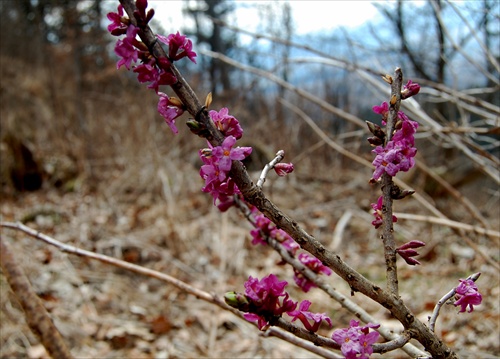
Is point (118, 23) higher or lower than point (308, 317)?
higher

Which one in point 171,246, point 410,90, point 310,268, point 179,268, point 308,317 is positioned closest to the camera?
point 308,317

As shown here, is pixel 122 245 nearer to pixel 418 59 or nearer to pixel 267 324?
pixel 267 324

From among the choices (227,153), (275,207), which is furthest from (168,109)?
(275,207)

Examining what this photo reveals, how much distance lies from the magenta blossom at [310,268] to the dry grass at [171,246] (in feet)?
0.92

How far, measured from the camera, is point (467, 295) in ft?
2.47

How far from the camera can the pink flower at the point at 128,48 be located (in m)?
0.65

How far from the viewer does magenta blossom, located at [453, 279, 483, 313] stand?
2.45ft

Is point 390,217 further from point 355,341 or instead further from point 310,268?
point 310,268

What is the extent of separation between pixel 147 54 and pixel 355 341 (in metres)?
0.57

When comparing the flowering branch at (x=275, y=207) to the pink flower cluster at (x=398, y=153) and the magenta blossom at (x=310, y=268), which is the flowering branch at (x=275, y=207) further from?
the magenta blossom at (x=310, y=268)

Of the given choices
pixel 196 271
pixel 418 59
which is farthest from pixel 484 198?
pixel 196 271

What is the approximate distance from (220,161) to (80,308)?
10.2 ft

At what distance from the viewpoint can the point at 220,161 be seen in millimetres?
642

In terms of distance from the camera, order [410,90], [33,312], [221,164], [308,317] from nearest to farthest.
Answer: [221,164], [308,317], [410,90], [33,312]
